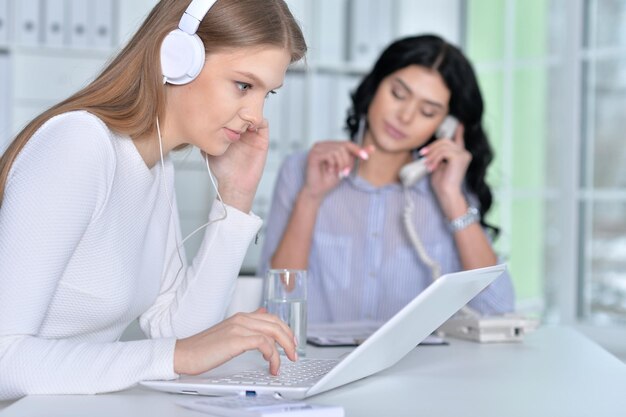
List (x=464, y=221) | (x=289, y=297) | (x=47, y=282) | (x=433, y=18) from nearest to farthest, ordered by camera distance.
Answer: (x=47, y=282) < (x=289, y=297) < (x=464, y=221) < (x=433, y=18)

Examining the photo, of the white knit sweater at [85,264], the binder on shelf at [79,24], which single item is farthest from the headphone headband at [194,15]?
the binder on shelf at [79,24]

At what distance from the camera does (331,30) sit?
132 inches

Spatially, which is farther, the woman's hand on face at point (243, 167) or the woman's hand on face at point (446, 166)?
the woman's hand on face at point (446, 166)

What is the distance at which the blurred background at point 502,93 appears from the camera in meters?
3.10

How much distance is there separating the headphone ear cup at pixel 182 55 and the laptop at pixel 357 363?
44cm

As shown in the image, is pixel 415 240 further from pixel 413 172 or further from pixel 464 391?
pixel 464 391

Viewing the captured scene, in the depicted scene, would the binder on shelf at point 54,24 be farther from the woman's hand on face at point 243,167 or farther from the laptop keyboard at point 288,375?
the laptop keyboard at point 288,375

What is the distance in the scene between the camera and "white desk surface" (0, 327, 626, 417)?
1021 millimetres

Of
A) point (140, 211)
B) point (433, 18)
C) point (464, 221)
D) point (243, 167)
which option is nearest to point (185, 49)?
point (140, 211)

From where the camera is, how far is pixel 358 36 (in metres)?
3.36

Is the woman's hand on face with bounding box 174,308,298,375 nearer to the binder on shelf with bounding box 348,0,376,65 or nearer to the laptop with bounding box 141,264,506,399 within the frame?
the laptop with bounding box 141,264,506,399

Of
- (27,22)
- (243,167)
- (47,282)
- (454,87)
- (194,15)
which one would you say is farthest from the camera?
(27,22)

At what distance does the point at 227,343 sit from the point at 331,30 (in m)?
2.38

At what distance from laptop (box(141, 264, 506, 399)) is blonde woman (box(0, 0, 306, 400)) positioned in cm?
4
